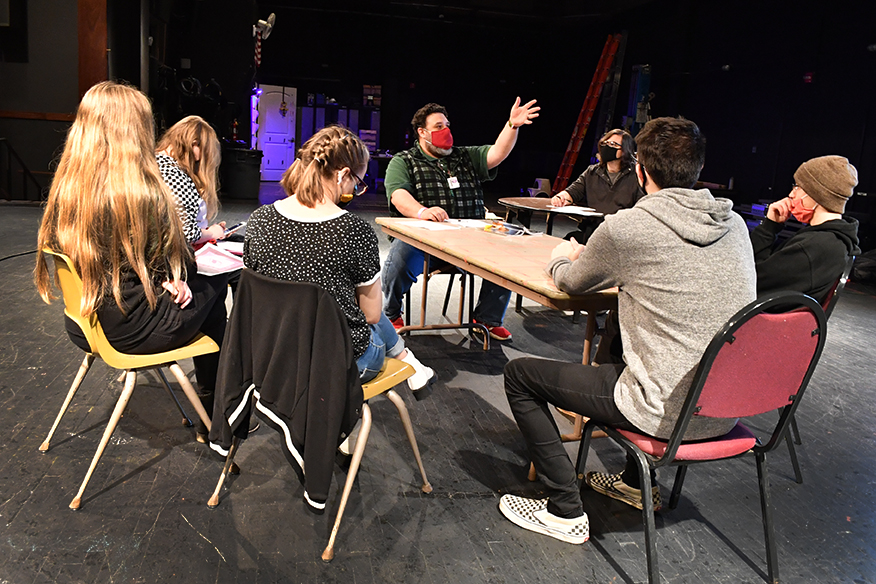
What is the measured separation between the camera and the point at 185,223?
2.38 m

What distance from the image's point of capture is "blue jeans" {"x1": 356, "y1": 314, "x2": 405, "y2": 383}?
1853 millimetres

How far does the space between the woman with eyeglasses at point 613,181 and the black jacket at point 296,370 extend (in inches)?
113

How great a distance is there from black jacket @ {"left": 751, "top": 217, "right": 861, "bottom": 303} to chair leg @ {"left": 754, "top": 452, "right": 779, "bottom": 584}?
2.40 feet

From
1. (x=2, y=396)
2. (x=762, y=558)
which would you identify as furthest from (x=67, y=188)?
(x=762, y=558)

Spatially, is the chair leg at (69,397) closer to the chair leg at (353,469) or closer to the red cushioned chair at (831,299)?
the chair leg at (353,469)

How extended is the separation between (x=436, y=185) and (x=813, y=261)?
6.45 feet

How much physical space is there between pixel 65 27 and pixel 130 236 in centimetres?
739

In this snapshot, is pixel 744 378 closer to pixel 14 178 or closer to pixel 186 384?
pixel 186 384

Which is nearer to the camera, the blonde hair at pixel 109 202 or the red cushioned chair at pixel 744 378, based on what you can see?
the red cushioned chair at pixel 744 378

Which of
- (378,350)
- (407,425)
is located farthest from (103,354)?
(407,425)

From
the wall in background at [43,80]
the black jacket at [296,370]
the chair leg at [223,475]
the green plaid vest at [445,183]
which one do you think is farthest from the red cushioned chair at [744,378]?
the wall in background at [43,80]

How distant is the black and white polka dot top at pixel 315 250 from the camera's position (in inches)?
65.0

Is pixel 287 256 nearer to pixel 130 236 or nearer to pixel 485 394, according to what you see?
pixel 130 236

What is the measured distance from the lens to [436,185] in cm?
356
